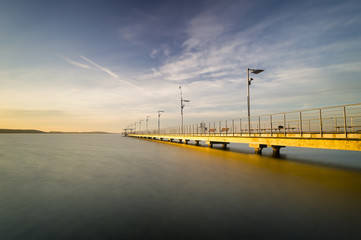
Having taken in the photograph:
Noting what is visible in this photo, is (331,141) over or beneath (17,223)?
over

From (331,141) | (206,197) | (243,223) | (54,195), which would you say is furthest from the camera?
(331,141)

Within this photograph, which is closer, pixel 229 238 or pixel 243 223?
pixel 229 238

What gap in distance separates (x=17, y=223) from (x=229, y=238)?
→ 18.3ft

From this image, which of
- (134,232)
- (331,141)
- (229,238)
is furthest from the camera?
(331,141)

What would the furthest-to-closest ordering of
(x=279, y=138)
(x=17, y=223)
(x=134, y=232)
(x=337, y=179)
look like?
(x=279, y=138) → (x=337, y=179) → (x=17, y=223) → (x=134, y=232)

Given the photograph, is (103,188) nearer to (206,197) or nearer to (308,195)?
(206,197)

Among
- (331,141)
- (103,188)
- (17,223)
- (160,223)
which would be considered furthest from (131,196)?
(331,141)

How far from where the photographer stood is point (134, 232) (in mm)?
4215

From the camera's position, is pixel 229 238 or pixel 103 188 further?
pixel 103 188

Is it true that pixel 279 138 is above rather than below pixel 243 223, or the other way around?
above

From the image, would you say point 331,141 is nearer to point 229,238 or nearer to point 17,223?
point 229,238

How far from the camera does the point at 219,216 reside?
196 inches

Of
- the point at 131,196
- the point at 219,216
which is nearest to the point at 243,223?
the point at 219,216

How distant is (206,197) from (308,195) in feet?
12.3
